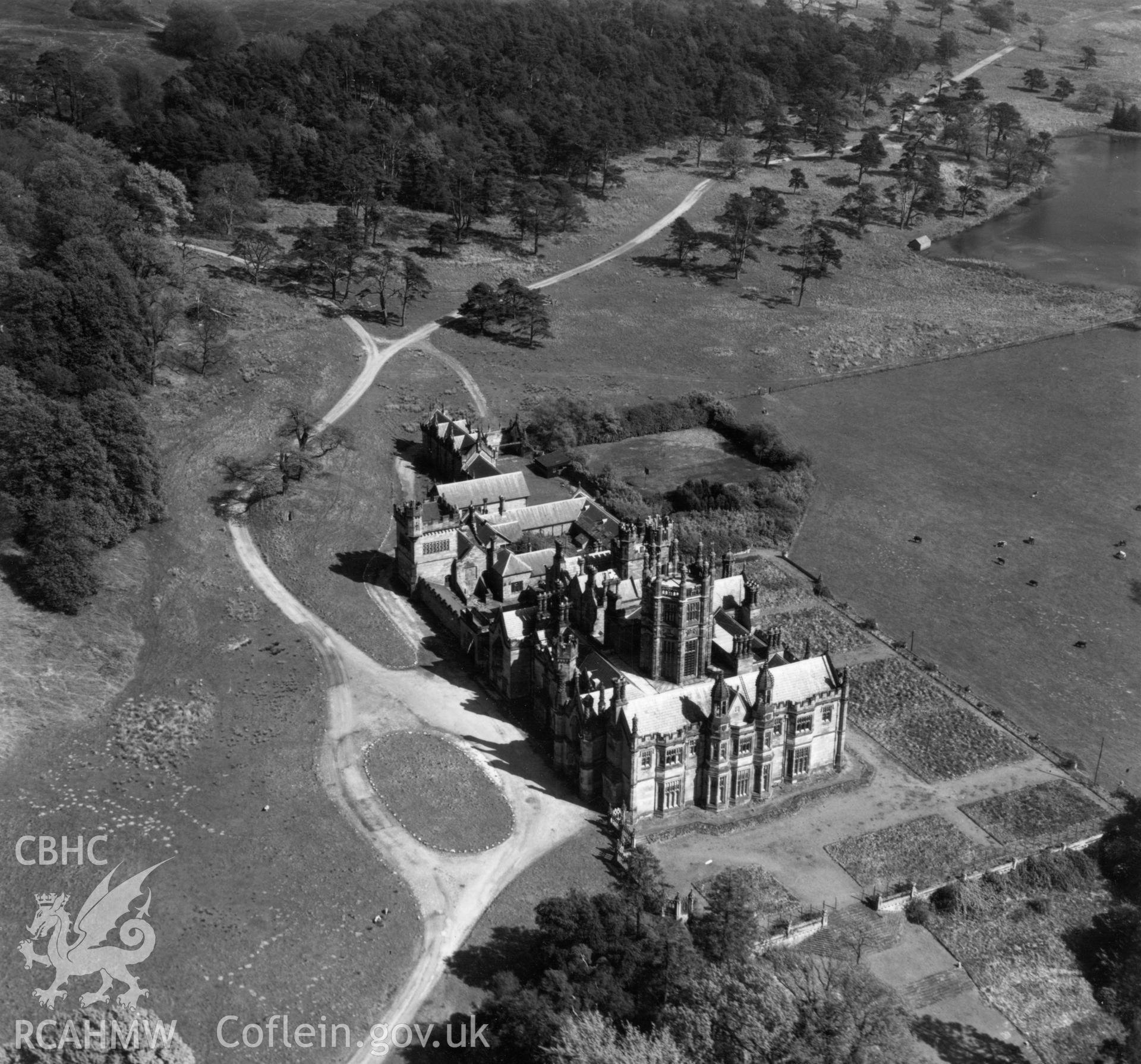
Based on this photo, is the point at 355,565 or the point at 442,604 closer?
the point at 442,604

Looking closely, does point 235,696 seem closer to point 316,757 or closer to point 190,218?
point 316,757

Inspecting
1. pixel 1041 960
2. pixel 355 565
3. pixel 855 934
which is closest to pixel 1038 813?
pixel 1041 960

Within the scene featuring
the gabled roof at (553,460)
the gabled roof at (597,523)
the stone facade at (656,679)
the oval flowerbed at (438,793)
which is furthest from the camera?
the gabled roof at (553,460)

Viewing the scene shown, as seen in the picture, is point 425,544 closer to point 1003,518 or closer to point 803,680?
point 803,680

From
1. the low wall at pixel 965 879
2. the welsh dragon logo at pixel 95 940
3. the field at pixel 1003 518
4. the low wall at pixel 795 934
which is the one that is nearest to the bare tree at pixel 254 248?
the field at pixel 1003 518

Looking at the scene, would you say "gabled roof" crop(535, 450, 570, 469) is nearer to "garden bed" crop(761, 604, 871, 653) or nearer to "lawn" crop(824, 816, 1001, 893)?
"garden bed" crop(761, 604, 871, 653)

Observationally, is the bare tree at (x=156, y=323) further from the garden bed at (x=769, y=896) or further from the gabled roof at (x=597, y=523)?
the garden bed at (x=769, y=896)
